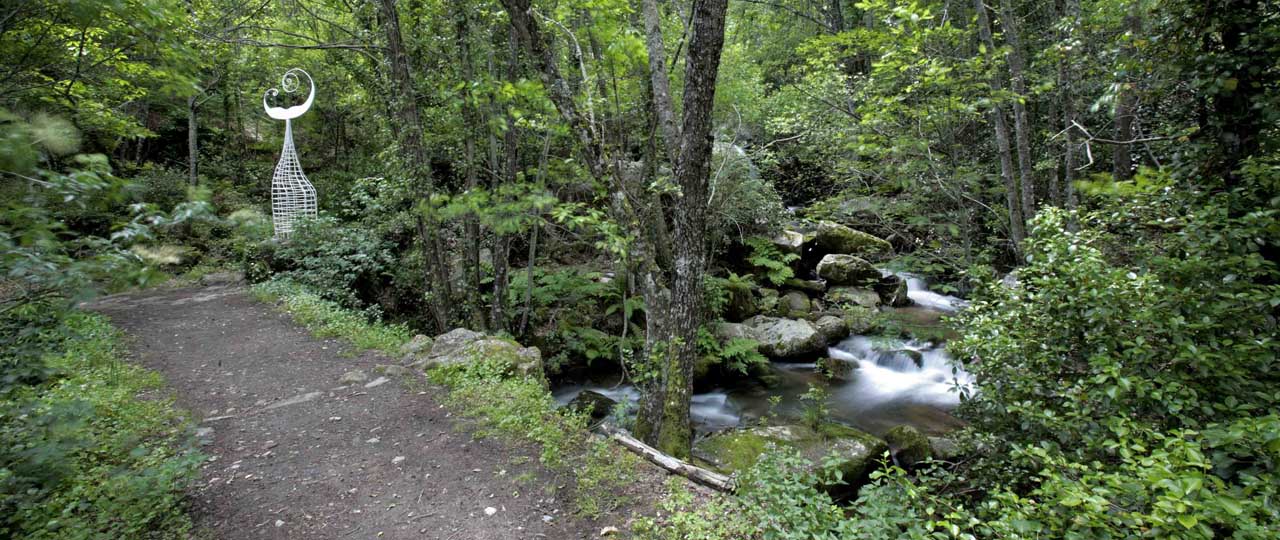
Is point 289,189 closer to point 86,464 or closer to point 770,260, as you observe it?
point 86,464

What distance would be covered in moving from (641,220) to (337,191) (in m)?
13.1

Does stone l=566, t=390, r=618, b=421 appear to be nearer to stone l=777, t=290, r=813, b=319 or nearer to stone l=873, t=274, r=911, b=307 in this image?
stone l=777, t=290, r=813, b=319

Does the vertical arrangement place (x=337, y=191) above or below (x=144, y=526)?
above

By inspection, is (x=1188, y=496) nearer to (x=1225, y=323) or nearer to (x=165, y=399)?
(x=1225, y=323)

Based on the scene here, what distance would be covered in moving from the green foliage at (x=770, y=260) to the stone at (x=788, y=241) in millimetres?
166

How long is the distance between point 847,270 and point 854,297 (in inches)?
37.6

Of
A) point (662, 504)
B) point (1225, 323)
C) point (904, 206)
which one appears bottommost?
point (662, 504)

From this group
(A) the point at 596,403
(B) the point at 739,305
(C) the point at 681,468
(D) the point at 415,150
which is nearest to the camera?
(C) the point at 681,468

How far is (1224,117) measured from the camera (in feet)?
12.1

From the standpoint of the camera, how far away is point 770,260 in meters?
11.4

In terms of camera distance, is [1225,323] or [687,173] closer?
[1225,323]

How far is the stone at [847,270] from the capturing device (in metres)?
12.1

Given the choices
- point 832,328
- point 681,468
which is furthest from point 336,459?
point 832,328

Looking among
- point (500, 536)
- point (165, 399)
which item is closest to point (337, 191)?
point (165, 399)
